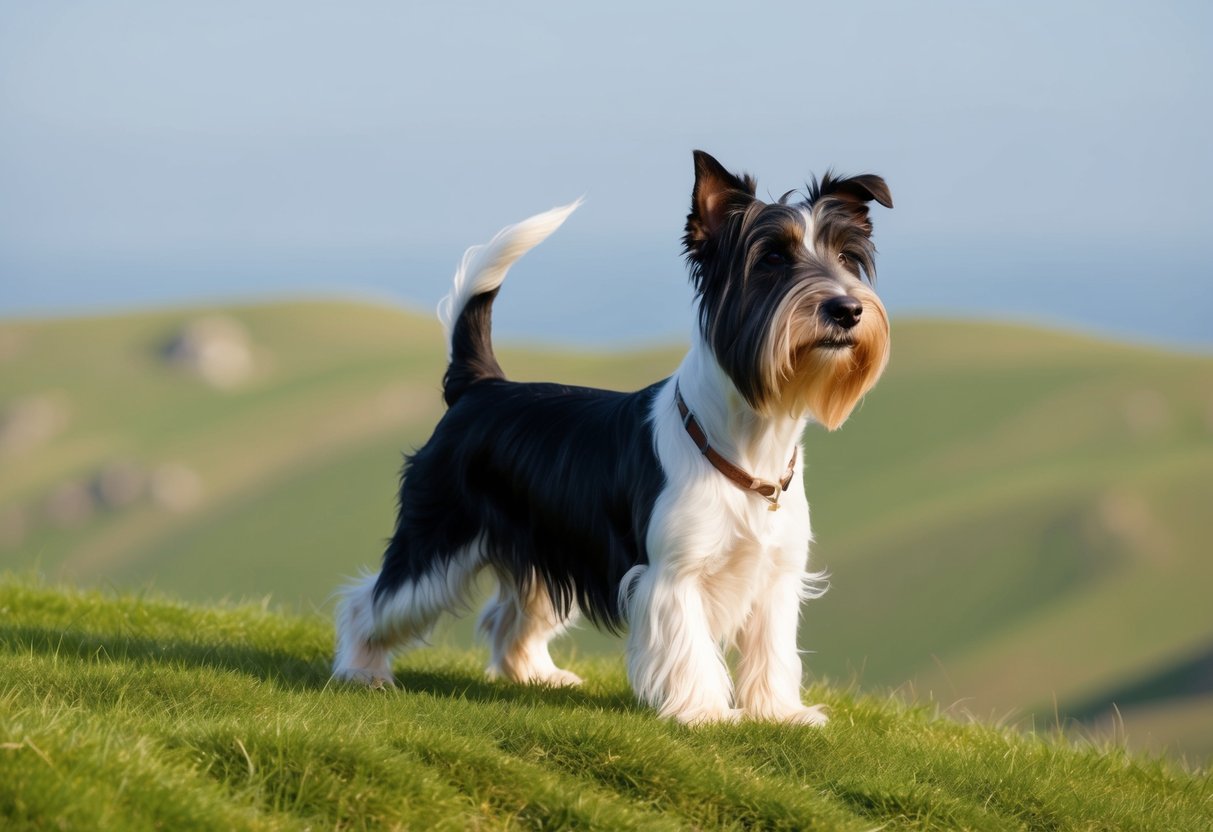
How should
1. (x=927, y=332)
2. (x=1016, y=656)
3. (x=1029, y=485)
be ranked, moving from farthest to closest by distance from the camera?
(x=927, y=332), (x=1029, y=485), (x=1016, y=656)

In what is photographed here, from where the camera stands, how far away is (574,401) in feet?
23.2

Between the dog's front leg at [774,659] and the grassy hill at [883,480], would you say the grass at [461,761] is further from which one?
the grassy hill at [883,480]

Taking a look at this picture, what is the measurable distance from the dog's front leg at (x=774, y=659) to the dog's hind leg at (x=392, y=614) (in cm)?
140

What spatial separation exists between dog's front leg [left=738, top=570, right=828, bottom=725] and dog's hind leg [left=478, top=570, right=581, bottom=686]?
1209 millimetres

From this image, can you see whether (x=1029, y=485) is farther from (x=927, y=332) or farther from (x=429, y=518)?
A: (x=429, y=518)

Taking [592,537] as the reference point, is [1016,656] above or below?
below

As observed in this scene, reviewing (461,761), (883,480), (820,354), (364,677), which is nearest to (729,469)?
(820,354)

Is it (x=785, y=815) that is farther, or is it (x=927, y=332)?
(x=927, y=332)

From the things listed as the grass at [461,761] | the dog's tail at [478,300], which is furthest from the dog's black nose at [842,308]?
the dog's tail at [478,300]

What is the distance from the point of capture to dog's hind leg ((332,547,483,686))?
23.8 ft

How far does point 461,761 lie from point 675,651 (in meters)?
1.41

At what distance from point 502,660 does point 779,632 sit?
173 cm

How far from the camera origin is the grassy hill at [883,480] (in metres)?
65.8

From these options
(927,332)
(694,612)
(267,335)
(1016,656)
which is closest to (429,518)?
(694,612)
